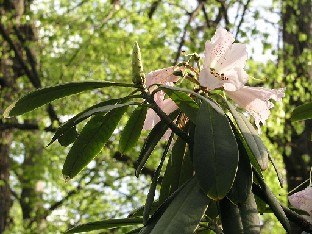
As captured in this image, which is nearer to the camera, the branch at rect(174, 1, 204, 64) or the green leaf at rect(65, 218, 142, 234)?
the green leaf at rect(65, 218, 142, 234)

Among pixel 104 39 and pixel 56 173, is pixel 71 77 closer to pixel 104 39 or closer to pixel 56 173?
pixel 104 39

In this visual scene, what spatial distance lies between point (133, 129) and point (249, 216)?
1.01 feet

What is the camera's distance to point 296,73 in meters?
5.17

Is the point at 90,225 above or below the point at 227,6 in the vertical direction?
below

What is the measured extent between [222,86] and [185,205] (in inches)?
8.4

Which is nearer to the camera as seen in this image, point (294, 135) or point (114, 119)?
point (114, 119)

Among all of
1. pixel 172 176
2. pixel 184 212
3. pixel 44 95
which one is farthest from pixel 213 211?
pixel 44 95

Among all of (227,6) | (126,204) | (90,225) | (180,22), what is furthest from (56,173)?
(90,225)

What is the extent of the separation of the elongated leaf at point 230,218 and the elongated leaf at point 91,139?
0.23 meters

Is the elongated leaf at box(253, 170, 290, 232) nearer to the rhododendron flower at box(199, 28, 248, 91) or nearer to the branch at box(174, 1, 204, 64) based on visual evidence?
the rhododendron flower at box(199, 28, 248, 91)

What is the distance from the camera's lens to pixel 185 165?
87 cm

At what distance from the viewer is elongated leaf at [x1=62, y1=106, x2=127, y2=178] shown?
861 mm

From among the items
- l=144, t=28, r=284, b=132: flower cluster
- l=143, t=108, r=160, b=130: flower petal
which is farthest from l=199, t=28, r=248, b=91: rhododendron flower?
l=143, t=108, r=160, b=130: flower petal

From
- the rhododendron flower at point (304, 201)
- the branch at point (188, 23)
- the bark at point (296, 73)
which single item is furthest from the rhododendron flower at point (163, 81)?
the branch at point (188, 23)
